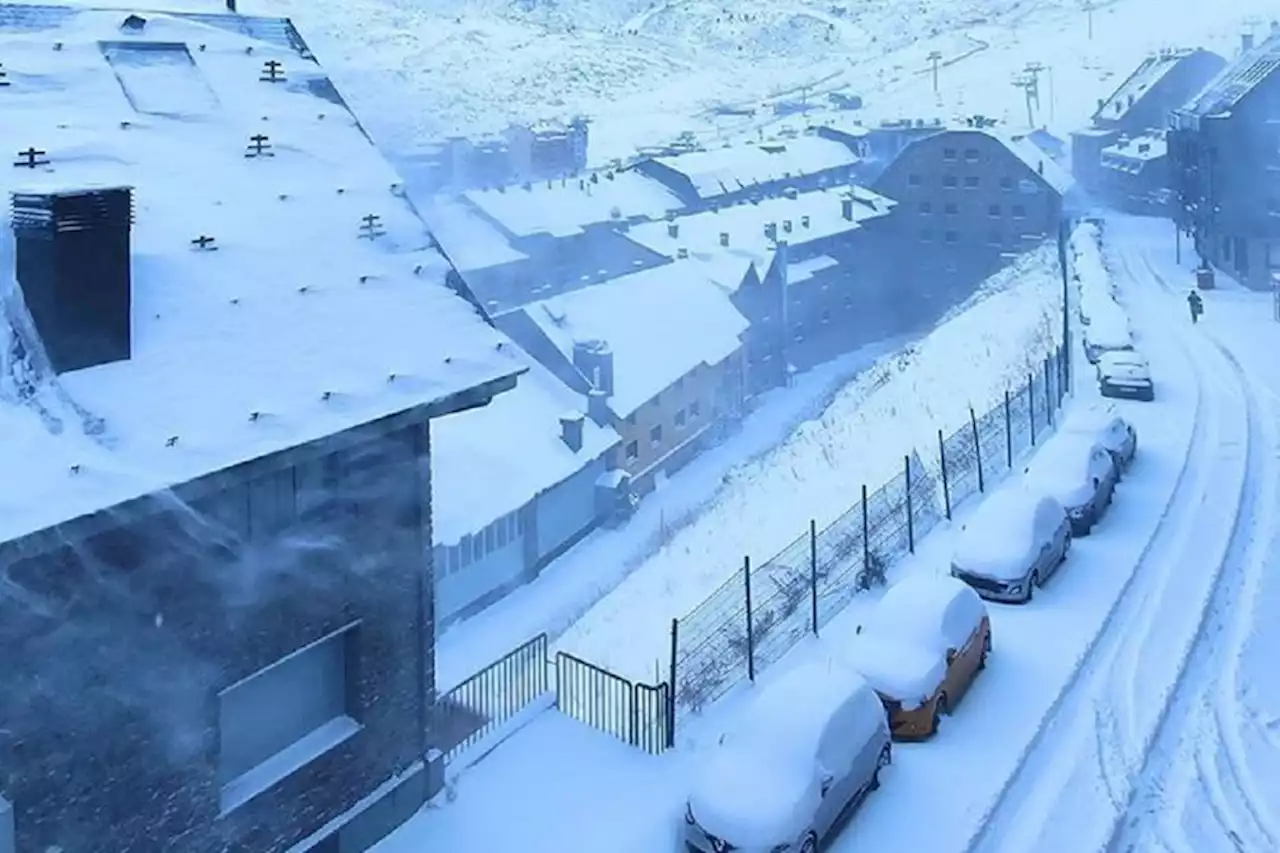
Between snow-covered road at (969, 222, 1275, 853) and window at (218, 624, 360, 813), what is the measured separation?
5132 millimetres

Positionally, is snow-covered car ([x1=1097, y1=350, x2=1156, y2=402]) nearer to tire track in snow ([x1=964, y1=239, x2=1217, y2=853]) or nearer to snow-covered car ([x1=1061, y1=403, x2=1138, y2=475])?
tire track in snow ([x1=964, y1=239, x2=1217, y2=853])

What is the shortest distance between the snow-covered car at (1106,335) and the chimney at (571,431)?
11484 mm

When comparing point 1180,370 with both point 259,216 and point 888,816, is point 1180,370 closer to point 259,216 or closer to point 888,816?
point 888,816

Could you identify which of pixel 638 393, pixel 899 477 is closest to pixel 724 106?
pixel 638 393

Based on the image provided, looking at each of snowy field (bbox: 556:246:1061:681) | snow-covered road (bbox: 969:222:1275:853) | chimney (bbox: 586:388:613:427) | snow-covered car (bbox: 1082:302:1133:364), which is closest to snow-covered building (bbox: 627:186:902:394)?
snowy field (bbox: 556:246:1061:681)

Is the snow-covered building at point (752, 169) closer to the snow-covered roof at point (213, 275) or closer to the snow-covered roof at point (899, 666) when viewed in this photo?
the snow-covered roof at point (899, 666)

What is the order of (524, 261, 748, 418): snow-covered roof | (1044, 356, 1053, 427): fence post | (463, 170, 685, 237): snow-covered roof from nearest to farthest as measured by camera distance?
(1044, 356, 1053, 427): fence post < (524, 261, 748, 418): snow-covered roof < (463, 170, 685, 237): snow-covered roof

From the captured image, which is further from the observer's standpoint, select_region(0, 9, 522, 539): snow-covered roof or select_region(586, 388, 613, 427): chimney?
select_region(586, 388, 613, 427): chimney

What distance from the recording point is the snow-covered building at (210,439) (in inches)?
293

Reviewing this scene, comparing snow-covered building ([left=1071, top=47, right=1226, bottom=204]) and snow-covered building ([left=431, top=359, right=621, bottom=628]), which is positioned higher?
snow-covered building ([left=1071, top=47, right=1226, bottom=204])

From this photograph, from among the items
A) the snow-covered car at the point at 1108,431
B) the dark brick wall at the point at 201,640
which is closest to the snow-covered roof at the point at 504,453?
the snow-covered car at the point at 1108,431

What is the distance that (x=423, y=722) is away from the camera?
10.7 m

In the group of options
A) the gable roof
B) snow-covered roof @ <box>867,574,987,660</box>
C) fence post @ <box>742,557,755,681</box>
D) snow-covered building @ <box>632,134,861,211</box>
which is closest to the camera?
snow-covered roof @ <box>867,574,987,660</box>

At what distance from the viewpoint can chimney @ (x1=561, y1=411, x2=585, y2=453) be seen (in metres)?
28.8
